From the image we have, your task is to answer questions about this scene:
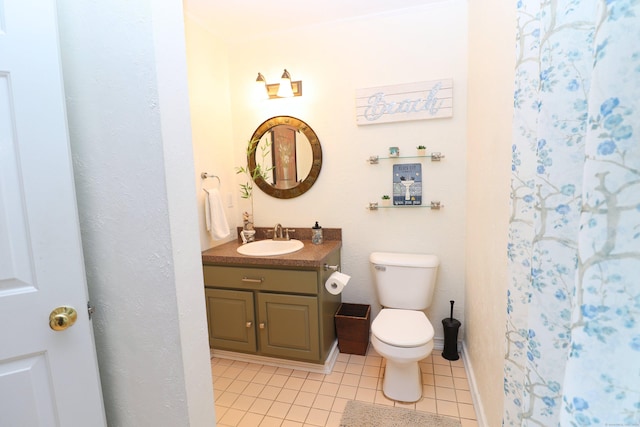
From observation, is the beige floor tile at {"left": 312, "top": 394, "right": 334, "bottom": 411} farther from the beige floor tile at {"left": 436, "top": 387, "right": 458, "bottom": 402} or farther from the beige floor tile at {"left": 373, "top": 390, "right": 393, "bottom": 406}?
the beige floor tile at {"left": 436, "top": 387, "right": 458, "bottom": 402}

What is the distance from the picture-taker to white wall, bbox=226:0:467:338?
7.16 feet

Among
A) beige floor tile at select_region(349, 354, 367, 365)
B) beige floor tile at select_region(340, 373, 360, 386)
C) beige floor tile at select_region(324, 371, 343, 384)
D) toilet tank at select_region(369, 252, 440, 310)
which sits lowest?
beige floor tile at select_region(340, 373, 360, 386)

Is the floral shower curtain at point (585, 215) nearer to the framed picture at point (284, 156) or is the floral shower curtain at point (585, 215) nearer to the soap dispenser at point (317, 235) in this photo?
the soap dispenser at point (317, 235)

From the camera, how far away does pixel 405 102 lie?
2244 mm

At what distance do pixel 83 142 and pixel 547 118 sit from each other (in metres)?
1.22

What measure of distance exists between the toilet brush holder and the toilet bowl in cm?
38

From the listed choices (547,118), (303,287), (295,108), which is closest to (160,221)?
(547,118)

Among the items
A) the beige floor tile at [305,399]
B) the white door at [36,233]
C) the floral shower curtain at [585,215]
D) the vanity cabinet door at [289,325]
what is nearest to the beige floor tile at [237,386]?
the vanity cabinet door at [289,325]

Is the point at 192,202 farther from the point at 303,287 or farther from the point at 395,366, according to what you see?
the point at 395,366

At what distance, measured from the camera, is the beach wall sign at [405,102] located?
7.11ft

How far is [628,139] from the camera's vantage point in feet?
1.21

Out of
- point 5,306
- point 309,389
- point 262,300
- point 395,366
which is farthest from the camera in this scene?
point 262,300

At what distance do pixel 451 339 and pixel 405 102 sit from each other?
1768mm

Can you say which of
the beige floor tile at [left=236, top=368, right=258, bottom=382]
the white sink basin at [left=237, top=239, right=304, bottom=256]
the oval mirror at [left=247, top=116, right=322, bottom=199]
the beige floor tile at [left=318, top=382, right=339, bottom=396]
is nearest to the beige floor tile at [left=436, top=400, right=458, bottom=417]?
the beige floor tile at [left=318, top=382, right=339, bottom=396]
